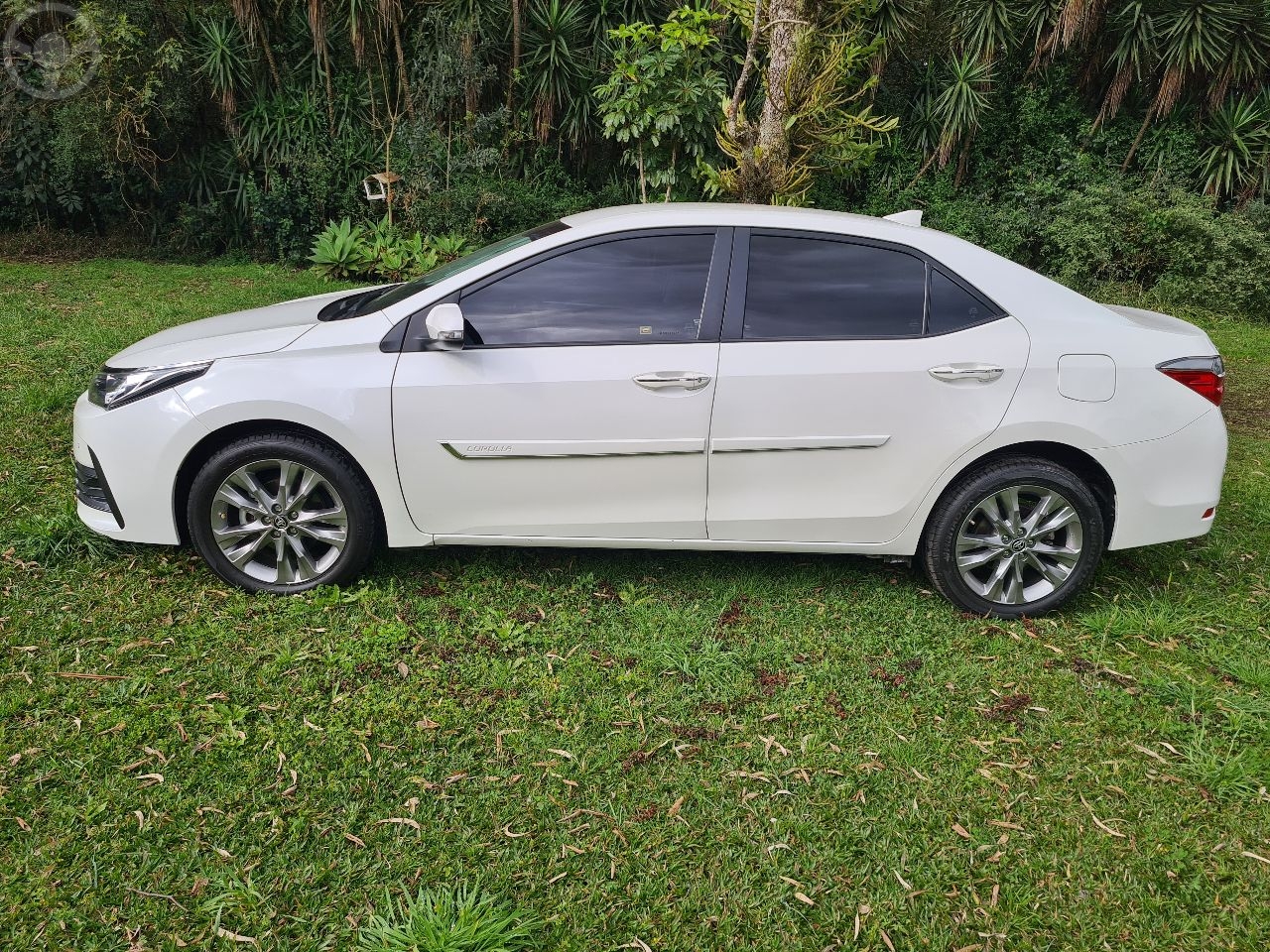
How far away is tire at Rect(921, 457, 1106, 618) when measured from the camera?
3652mm

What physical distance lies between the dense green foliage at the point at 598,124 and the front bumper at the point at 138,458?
6926 mm

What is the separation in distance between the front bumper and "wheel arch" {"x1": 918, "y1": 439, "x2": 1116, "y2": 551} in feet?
9.67

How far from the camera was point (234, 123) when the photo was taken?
10.9 m

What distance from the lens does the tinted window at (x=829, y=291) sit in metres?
3.58

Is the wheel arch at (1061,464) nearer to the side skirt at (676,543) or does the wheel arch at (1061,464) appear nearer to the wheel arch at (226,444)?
the side skirt at (676,543)

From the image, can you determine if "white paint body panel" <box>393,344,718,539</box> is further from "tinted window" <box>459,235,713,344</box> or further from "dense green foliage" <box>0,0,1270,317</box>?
"dense green foliage" <box>0,0,1270,317</box>

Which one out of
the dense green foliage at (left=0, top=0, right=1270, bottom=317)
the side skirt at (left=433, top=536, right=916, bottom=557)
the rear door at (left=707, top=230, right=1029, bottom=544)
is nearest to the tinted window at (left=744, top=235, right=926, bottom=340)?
the rear door at (left=707, top=230, right=1029, bottom=544)

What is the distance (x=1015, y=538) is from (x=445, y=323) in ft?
7.92

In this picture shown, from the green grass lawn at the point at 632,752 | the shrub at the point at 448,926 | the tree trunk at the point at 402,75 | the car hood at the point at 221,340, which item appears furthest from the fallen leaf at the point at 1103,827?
the tree trunk at the point at 402,75

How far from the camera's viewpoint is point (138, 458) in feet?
11.6

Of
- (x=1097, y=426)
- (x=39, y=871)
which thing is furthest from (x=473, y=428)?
(x=1097, y=426)

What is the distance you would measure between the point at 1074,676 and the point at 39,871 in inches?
134

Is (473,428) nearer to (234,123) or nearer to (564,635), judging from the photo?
(564,635)

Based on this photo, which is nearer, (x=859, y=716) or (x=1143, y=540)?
(x=859, y=716)
